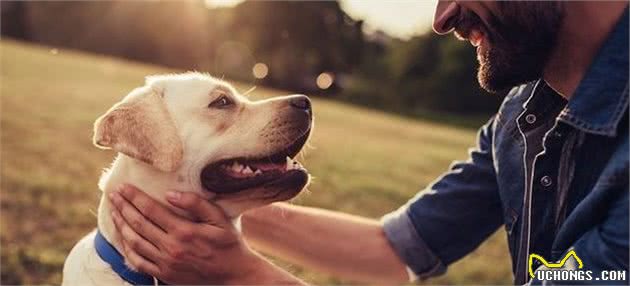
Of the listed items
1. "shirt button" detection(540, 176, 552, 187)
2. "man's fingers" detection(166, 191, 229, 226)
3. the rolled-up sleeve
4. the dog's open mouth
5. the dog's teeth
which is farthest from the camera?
the rolled-up sleeve

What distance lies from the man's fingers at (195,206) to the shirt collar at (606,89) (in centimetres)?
151

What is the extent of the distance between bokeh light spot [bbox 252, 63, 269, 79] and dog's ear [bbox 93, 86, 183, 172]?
1231 inches

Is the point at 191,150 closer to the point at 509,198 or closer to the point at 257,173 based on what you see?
the point at 257,173

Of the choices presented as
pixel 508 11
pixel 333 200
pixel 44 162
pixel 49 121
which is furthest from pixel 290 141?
pixel 49 121

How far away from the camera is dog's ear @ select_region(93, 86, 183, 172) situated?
2965 millimetres

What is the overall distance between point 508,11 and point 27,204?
4895 mm

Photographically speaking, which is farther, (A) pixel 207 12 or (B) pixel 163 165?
(A) pixel 207 12

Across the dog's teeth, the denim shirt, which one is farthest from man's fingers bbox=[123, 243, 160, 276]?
the denim shirt

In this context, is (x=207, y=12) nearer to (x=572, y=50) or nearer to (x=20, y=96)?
(x=20, y=96)

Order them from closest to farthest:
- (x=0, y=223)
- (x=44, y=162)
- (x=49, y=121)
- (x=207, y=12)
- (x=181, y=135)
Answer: (x=181, y=135)
(x=0, y=223)
(x=44, y=162)
(x=49, y=121)
(x=207, y=12)

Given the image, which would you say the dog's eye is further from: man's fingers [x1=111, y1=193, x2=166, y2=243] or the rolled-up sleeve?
the rolled-up sleeve

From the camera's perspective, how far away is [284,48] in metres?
35.2

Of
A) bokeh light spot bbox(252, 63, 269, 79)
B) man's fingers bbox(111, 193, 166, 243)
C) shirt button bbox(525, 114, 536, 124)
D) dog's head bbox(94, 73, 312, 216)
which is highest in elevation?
shirt button bbox(525, 114, 536, 124)

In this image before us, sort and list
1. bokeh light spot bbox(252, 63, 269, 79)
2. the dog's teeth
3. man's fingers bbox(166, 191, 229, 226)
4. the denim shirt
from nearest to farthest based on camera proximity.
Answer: the denim shirt
man's fingers bbox(166, 191, 229, 226)
the dog's teeth
bokeh light spot bbox(252, 63, 269, 79)
